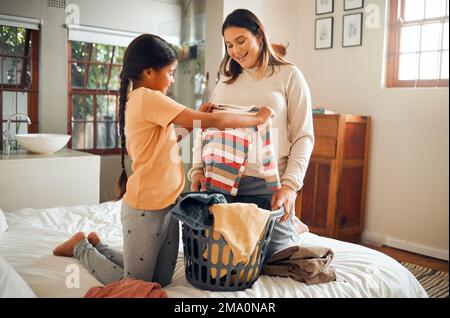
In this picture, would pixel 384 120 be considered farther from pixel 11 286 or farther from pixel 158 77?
pixel 11 286

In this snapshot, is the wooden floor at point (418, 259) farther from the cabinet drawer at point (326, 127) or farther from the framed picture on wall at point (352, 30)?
the framed picture on wall at point (352, 30)

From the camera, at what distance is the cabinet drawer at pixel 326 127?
116 inches

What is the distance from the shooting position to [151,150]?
1223 millimetres

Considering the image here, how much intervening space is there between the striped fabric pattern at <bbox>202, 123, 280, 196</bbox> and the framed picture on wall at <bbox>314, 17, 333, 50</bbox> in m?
2.01

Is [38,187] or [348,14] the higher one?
[348,14]

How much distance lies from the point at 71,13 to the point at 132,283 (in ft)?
7.03

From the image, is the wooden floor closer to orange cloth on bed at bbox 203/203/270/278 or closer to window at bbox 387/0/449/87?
window at bbox 387/0/449/87

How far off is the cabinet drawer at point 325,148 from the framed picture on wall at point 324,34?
697 mm

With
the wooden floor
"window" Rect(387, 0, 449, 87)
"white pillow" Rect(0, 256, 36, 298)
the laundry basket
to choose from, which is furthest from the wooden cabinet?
"white pillow" Rect(0, 256, 36, 298)

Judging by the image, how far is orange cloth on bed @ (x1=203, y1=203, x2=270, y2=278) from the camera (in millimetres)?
1100

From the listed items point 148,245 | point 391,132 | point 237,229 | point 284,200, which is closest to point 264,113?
point 284,200

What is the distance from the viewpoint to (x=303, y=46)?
3.25m
